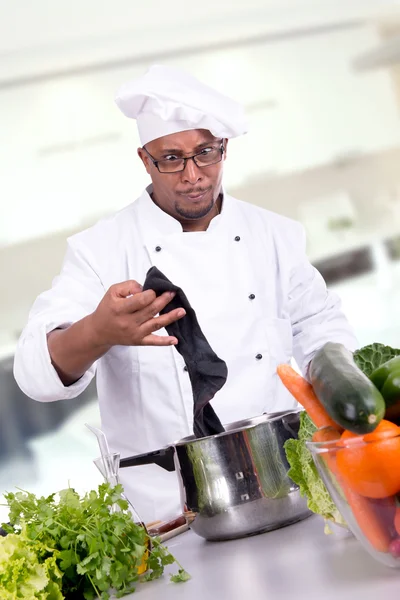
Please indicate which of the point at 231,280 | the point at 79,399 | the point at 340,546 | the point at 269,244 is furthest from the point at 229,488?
the point at 79,399

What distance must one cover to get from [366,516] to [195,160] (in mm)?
1288

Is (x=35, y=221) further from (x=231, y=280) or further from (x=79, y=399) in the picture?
(x=231, y=280)

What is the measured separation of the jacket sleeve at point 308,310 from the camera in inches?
86.6

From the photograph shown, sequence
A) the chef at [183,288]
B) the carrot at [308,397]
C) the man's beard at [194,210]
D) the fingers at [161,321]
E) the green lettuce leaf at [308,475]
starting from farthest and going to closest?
the man's beard at [194,210], the chef at [183,288], the fingers at [161,321], the green lettuce leaf at [308,475], the carrot at [308,397]

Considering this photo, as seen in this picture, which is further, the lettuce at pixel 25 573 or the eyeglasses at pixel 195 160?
the eyeglasses at pixel 195 160

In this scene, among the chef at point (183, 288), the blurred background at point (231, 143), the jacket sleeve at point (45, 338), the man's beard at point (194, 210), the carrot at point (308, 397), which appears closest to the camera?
the carrot at point (308, 397)

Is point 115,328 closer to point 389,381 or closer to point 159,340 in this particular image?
point 159,340

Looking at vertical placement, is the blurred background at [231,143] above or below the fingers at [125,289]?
above

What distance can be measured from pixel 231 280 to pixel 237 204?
0.30 metres

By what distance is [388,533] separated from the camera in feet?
2.99

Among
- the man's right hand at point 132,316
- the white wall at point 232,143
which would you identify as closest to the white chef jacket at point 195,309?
the man's right hand at point 132,316

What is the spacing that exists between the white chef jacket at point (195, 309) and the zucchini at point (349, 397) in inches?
42.4

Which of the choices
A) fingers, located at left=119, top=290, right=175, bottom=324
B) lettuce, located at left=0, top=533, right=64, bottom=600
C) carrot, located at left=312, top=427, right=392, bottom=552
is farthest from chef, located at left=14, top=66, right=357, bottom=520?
carrot, located at left=312, top=427, right=392, bottom=552

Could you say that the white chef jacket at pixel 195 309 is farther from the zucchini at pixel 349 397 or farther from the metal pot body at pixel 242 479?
the zucchini at pixel 349 397
